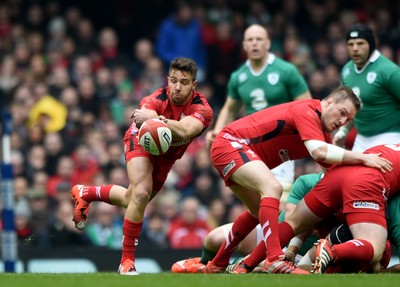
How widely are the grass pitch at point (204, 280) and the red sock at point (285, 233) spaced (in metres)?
0.77

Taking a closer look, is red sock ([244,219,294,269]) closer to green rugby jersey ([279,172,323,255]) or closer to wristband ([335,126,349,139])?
green rugby jersey ([279,172,323,255])

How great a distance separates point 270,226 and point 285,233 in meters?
0.40

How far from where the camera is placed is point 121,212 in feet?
45.3

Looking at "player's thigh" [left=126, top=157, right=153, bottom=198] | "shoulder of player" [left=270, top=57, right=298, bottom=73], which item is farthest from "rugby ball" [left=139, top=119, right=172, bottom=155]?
"shoulder of player" [left=270, top=57, right=298, bottom=73]

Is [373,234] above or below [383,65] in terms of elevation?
below

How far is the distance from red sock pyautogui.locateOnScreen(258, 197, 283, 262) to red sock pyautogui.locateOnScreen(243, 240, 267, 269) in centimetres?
33

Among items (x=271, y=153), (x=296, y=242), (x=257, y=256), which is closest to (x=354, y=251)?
(x=257, y=256)

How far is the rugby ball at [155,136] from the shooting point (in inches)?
362

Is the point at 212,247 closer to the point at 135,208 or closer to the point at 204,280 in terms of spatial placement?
the point at 135,208

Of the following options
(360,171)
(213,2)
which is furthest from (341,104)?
(213,2)

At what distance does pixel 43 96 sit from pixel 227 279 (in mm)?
7613

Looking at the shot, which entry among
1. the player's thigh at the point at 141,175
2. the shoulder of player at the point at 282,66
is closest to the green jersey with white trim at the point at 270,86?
the shoulder of player at the point at 282,66

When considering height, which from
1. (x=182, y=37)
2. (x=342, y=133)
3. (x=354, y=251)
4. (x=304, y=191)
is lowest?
(x=354, y=251)

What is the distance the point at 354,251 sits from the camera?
8773 millimetres
